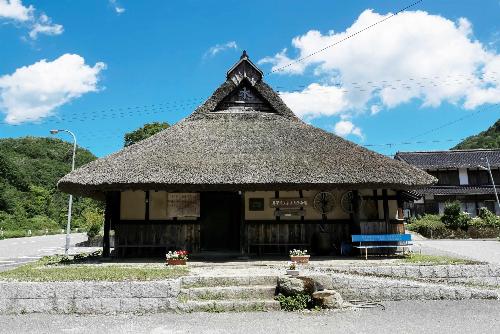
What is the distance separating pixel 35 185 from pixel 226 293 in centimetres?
5981

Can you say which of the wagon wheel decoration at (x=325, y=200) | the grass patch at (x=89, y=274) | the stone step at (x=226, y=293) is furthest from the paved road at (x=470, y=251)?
the grass patch at (x=89, y=274)

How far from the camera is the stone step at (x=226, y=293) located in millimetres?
8711

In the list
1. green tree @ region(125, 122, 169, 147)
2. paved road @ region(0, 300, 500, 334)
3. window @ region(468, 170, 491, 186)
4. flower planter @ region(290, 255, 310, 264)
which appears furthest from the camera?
window @ region(468, 170, 491, 186)

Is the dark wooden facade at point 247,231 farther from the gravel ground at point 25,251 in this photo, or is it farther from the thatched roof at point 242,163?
the gravel ground at point 25,251

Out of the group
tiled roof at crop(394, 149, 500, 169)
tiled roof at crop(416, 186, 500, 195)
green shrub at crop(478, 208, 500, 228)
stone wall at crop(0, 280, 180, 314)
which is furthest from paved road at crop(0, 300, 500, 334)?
tiled roof at crop(394, 149, 500, 169)

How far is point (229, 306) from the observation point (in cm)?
838

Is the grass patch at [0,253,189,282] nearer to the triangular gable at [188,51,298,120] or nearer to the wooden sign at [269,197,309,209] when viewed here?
the wooden sign at [269,197,309,209]

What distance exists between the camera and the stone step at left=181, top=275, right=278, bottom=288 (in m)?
9.20

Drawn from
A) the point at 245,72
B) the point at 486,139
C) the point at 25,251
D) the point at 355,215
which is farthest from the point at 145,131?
the point at 486,139

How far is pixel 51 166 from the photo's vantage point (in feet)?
215

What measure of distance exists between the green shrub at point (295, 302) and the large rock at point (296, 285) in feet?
0.32

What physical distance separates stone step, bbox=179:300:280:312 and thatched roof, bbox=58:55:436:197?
14.8 ft

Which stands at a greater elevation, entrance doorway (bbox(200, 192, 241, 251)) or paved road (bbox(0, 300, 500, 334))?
entrance doorway (bbox(200, 192, 241, 251))

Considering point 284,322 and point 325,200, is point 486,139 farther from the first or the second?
point 284,322
